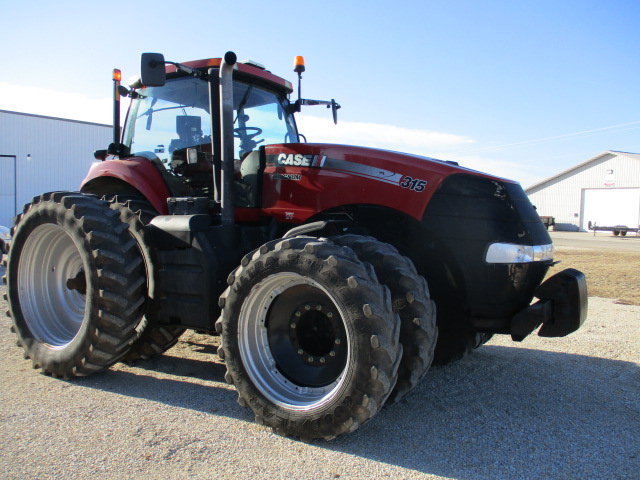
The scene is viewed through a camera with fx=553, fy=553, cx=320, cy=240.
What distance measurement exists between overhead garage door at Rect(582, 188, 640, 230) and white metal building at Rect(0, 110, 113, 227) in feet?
117

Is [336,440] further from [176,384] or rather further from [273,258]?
[176,384]

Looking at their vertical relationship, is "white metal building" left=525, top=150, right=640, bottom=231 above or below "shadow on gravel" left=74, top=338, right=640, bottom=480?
above

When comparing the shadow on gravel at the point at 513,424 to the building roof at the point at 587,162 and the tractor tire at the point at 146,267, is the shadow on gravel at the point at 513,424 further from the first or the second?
the building roof at the point at 587,162

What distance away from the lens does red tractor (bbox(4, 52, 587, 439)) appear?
341 centimetres

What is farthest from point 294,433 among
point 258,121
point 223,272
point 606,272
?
point 606,272

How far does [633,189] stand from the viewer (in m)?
40.4

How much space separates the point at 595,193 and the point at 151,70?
4535 centimetres

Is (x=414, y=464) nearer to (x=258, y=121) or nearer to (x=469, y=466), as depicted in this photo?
(x=469, y=466)

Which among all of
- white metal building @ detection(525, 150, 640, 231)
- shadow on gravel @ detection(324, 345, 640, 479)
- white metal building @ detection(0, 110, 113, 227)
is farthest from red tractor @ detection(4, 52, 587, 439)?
white metal building @ detection(525, 150, 640, 231)

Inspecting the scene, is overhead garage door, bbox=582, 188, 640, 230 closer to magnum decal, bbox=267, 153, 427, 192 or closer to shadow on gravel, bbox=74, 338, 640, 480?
shadow on gravel, bbox=74, 338, 640, 480

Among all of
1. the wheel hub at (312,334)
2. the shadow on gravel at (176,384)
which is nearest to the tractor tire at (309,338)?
the wheel hub at (312,334)

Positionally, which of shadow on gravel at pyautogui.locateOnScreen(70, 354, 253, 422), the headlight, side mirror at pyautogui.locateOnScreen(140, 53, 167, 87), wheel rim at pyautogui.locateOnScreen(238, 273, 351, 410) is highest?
side mirror at pyautogui.locateOnScreen(140, 53, 167, 87)

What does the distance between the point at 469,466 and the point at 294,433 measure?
40.4 inches

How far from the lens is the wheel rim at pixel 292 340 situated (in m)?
3.52
